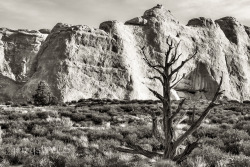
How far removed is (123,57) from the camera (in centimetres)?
6644

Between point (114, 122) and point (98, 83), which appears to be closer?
point (114, 122)

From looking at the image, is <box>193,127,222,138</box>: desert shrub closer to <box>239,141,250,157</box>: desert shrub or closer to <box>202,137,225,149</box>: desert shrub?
<box>202,137,225,149</box>: desert shrub

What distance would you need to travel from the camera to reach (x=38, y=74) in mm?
62469

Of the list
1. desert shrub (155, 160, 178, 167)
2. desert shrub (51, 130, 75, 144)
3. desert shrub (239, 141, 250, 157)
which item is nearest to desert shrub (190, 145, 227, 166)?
desert shrub (239, 141, 250, 157)

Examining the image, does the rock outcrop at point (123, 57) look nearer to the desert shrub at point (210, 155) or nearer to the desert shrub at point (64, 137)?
the desert shrub at point (64, 137)

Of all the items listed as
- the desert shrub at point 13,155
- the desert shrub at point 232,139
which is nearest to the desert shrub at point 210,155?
the desert shrub at point 232,139

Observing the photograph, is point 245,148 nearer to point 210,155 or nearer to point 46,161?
point 210,155

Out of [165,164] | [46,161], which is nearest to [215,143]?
[165,164]

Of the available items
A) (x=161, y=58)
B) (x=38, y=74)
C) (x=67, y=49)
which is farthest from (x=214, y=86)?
(x=38, y=74)

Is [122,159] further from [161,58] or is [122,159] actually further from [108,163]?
[161,58]

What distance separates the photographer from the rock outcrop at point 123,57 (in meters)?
60.9

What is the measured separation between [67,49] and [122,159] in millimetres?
56486

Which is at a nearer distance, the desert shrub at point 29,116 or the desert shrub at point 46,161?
the desert shrub at point 46,161

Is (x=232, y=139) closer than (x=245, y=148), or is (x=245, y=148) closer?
(x=245, y=148)
